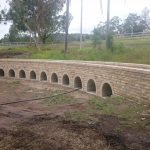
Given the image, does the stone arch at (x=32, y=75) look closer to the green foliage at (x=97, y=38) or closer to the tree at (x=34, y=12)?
the green foliage at (x=97, y=38)

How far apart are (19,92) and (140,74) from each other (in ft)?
32.0

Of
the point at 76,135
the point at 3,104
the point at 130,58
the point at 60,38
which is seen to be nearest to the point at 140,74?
the point at 76,135

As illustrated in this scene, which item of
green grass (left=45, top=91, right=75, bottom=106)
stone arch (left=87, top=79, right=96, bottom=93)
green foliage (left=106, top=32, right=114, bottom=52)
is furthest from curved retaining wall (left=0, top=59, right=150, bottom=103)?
green foliage (left=106, top=32, right=114, bottom=52)

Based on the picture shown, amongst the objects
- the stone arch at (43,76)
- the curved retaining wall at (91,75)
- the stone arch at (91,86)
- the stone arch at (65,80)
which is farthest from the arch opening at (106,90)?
the stone arch at (43,76)

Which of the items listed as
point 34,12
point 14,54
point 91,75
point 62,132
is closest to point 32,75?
point 91,75

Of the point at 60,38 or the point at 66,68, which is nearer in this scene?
the point at 66,68

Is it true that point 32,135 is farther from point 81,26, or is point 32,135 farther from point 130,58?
point 81,26

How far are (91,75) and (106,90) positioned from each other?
1621 mm

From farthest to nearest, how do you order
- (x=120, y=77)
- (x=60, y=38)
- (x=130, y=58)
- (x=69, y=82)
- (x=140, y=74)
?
1. (x=60, y=38)
2. (x=130, y=58)
3. (x=69, y=82)
4. (x=120, y=77)
5. (x=140, y=74)

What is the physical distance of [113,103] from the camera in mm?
14648

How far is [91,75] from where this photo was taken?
19469mm

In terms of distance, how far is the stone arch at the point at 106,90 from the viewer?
1797cm

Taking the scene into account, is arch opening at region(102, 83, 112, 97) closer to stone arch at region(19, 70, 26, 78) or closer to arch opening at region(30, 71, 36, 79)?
arch opening at region(30, 71, 36, 79)

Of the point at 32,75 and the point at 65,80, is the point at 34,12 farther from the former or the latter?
the point at 65,80
